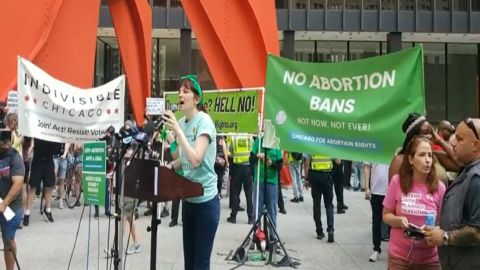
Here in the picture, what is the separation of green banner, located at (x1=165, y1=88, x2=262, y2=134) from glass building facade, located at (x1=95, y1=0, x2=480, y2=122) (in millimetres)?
22098

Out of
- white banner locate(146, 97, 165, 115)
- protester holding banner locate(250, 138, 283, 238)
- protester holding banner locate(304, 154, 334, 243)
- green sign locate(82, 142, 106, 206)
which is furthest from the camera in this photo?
white banner locate(146, 97, 165, 115)

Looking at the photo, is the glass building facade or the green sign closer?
the green sign

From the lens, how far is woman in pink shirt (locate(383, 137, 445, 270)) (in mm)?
3908

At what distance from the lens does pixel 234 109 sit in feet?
27.3

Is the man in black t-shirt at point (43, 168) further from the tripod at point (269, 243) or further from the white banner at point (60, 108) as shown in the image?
the tripod at point (269, 243)

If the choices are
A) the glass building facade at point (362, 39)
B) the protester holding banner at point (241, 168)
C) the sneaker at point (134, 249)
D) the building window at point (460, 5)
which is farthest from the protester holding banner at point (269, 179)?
the building window at point (460, 5)

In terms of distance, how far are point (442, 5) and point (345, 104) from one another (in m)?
27.5

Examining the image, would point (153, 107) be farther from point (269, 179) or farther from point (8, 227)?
point (8, 227)

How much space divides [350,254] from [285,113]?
2.49 m

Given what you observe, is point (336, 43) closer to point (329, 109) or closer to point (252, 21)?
point (252, 21)

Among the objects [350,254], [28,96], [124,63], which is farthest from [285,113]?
[124,63]

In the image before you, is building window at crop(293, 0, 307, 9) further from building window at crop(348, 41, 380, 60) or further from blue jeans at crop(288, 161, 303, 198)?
blue jeans at crop(288, 161, 303, 198)

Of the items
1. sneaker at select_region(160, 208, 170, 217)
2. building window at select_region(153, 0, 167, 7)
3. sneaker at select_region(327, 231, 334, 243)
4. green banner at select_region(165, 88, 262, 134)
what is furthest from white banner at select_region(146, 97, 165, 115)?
building window at select_region(153, 0, 167, 7)

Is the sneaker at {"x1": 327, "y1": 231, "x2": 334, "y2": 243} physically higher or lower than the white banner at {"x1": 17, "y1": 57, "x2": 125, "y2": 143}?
lower
